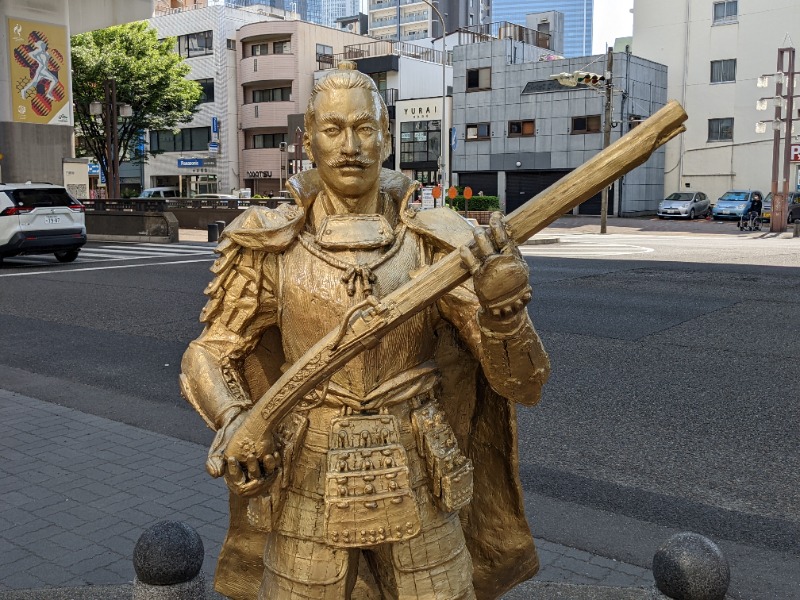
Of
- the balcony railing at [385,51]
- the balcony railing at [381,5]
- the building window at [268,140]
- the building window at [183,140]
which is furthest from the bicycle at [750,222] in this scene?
the balcony railing at [381,5]

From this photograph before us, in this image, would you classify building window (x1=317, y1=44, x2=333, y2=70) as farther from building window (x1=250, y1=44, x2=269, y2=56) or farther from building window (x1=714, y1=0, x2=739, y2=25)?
building window (x1=714, y1=0, x2=739, y2=25)

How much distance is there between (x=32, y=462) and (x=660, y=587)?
426 cm

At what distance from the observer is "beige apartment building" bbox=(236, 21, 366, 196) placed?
44750 millimetres

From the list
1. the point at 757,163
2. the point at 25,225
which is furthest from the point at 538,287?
the point at 757,163

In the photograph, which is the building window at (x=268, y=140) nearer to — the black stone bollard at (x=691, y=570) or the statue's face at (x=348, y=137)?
the black stone bollard at (x=691, y=570)

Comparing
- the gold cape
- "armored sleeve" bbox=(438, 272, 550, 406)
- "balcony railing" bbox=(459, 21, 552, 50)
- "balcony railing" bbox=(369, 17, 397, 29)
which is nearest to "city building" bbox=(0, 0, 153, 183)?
"balcony railing" bbox=(459, 21, 552, 50)

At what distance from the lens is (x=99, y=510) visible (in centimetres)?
467

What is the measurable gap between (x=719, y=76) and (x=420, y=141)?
14801 millimetres

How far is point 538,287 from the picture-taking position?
43.2ft

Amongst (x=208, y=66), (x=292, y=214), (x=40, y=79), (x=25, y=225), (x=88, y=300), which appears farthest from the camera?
(x=208, y=66)

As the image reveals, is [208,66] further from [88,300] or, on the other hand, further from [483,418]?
[483,418]

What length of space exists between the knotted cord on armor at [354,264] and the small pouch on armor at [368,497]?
0.45 m

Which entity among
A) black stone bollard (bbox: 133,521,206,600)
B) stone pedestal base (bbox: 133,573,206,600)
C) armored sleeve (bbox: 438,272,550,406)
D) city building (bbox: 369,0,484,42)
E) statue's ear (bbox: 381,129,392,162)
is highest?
city building (bbox: 369,0,484,42)

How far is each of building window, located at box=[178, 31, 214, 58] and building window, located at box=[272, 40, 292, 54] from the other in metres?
3.90
